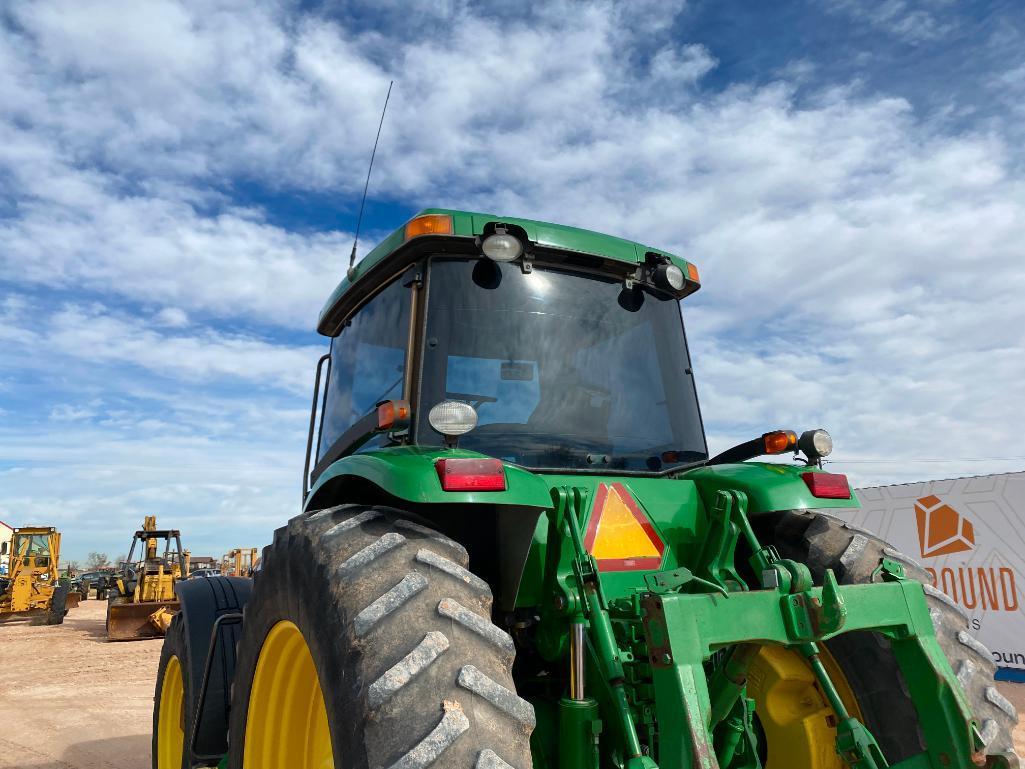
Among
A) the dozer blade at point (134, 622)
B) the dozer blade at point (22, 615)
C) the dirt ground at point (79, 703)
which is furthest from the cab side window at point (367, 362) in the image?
the dozer blade at point (22, 615)

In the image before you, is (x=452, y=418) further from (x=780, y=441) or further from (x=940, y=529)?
(x=940, y=529)

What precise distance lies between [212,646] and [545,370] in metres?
1.97

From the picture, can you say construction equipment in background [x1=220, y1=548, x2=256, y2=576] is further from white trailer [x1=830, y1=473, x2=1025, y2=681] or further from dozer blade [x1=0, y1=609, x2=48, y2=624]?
white trailer [x1=830, y1=473, x2=1025, y2=681]

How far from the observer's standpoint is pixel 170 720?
173 inches

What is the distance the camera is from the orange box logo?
389 inches

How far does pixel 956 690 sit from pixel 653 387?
165 cm

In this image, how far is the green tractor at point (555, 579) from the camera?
6.71 feet

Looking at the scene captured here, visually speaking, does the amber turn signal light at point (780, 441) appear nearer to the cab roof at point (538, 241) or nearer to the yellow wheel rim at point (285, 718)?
the cab roof at point (538, 241)

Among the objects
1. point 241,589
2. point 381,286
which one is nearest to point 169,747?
point 241,589

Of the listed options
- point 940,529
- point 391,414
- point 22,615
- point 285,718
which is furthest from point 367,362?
point 22,615

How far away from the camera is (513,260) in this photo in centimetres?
324

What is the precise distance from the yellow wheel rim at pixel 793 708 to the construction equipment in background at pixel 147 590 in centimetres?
1449

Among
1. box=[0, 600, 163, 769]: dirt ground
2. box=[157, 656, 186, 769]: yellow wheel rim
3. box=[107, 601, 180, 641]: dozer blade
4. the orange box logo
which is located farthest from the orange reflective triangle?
box=[107, 601, 180, 641]: dozer blade

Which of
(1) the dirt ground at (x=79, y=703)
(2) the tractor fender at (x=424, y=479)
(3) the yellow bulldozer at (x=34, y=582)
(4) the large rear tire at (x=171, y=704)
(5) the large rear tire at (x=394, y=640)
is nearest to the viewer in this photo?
(5) the large rear tire at (x=394, y=640)
